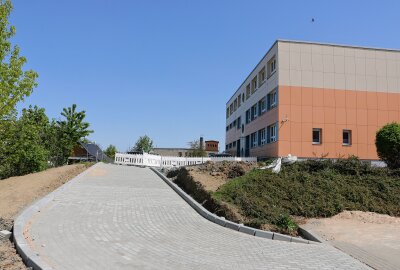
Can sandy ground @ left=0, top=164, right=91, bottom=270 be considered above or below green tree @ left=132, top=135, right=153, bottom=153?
below

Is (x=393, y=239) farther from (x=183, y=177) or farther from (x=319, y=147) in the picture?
(x=319, y=147)

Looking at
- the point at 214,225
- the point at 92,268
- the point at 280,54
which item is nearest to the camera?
the point at 92,268

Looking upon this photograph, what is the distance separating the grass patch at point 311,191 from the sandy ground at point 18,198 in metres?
5.76

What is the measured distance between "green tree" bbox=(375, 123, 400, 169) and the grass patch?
554 centimetres

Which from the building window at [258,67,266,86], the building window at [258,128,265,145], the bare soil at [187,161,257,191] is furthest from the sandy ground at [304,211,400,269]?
the building window at [258,67,266,86]

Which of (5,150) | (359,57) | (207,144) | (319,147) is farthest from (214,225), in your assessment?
(207,144)

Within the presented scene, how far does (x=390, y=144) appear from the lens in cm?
2183

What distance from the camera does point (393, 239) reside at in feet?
32.1

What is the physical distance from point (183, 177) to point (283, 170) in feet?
15.6

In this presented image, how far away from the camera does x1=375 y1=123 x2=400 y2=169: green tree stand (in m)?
21.7

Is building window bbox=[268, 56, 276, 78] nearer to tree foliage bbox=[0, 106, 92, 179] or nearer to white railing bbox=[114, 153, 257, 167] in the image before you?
white railing bbox=[114, 153, 257, 167]

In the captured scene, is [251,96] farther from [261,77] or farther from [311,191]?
[311,191]

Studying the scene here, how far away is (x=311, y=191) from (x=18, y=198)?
9.45 m


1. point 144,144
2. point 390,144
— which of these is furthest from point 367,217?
point 144,144
